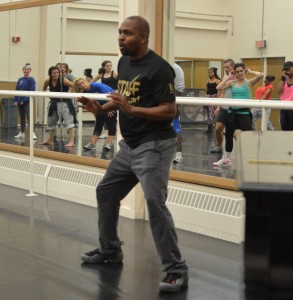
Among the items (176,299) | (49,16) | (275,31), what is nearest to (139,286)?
(176,299)

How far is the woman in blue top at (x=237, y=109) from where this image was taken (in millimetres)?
6512

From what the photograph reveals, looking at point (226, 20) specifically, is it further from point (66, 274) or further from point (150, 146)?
point (66, 274)

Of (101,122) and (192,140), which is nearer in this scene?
(192,140)

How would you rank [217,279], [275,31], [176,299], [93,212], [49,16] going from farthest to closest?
[49,16] → [93,212] → [275,31] → [217,279] → [176,299]

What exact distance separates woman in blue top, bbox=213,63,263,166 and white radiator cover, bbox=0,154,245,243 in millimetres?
441

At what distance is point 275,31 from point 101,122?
247cm

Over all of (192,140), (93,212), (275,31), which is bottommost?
(93,212)

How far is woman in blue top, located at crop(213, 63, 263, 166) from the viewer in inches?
256

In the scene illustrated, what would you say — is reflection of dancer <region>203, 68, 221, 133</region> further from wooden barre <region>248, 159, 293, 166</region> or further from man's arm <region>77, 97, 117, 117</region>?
wooden barre <region>248, 159, 293, 166</region>

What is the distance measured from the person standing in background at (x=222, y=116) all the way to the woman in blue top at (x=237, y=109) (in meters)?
0.04

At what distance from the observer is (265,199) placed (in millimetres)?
2451

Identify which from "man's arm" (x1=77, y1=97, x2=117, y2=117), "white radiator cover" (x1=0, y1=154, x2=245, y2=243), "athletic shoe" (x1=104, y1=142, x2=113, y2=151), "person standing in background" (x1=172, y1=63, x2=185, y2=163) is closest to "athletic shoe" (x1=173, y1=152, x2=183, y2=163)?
"person standing in background" (x1=172, y1=63, x2=185, y2=163)

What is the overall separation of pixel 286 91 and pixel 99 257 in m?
2.71

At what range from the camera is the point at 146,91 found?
4.70 meters
